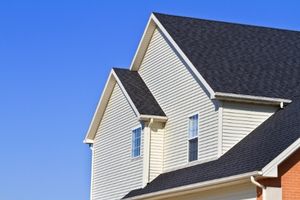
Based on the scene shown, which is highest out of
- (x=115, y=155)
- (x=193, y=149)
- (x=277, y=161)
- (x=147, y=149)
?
(x=115, y=155)

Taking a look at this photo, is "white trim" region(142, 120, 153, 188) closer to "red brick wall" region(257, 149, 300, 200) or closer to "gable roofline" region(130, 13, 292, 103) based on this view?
"gable roofline" region(130, 13, 292, 103)

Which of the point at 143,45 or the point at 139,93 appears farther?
the point at 143,45

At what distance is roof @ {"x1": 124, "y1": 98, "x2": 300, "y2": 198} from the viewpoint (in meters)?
22.7

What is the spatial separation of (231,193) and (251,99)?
456 cm

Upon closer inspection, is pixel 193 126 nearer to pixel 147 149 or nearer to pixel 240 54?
pixel 147 149

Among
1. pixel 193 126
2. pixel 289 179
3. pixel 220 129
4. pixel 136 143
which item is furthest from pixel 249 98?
pixel 136 143

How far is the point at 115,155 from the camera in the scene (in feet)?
111

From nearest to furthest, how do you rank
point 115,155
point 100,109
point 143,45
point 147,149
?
1. point 147,149
2. point 115,155
3. point 143,45
4. point 100,109

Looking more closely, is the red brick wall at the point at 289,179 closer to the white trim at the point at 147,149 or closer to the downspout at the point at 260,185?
the downspout at the point at 260,185

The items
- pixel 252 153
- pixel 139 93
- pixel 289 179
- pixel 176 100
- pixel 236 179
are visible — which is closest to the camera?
pixel 236 179

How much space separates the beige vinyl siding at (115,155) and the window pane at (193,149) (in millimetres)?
2811

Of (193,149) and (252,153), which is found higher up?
(193,149)

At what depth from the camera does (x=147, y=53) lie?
33.9 m

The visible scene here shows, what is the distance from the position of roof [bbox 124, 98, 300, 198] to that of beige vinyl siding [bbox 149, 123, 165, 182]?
1.61 metres
